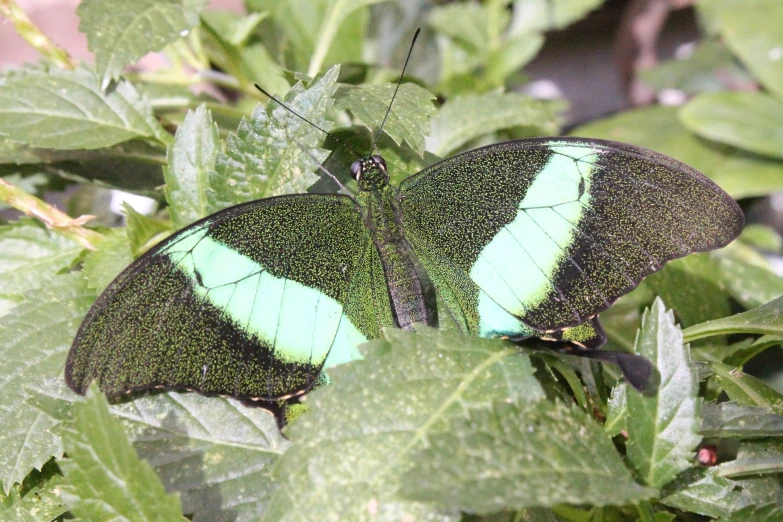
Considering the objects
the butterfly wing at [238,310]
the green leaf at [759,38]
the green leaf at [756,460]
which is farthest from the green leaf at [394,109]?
the green leaf at [759,38]

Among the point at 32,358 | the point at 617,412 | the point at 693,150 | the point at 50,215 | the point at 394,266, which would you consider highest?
the point at 693,150

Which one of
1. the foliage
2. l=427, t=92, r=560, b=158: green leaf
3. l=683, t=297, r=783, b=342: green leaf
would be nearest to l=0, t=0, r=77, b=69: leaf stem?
the foliage

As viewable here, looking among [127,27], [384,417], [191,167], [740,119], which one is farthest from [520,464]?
[740,119]

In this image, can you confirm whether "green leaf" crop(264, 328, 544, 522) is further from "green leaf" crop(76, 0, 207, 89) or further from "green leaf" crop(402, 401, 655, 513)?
"green leaf" crop(76, 0, 207, 89)

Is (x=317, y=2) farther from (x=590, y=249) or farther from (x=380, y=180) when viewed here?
(x=590, y=249)

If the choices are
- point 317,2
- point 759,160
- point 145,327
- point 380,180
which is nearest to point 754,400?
point 380,180

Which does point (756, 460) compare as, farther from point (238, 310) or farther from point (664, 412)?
A: point (238, 310)
